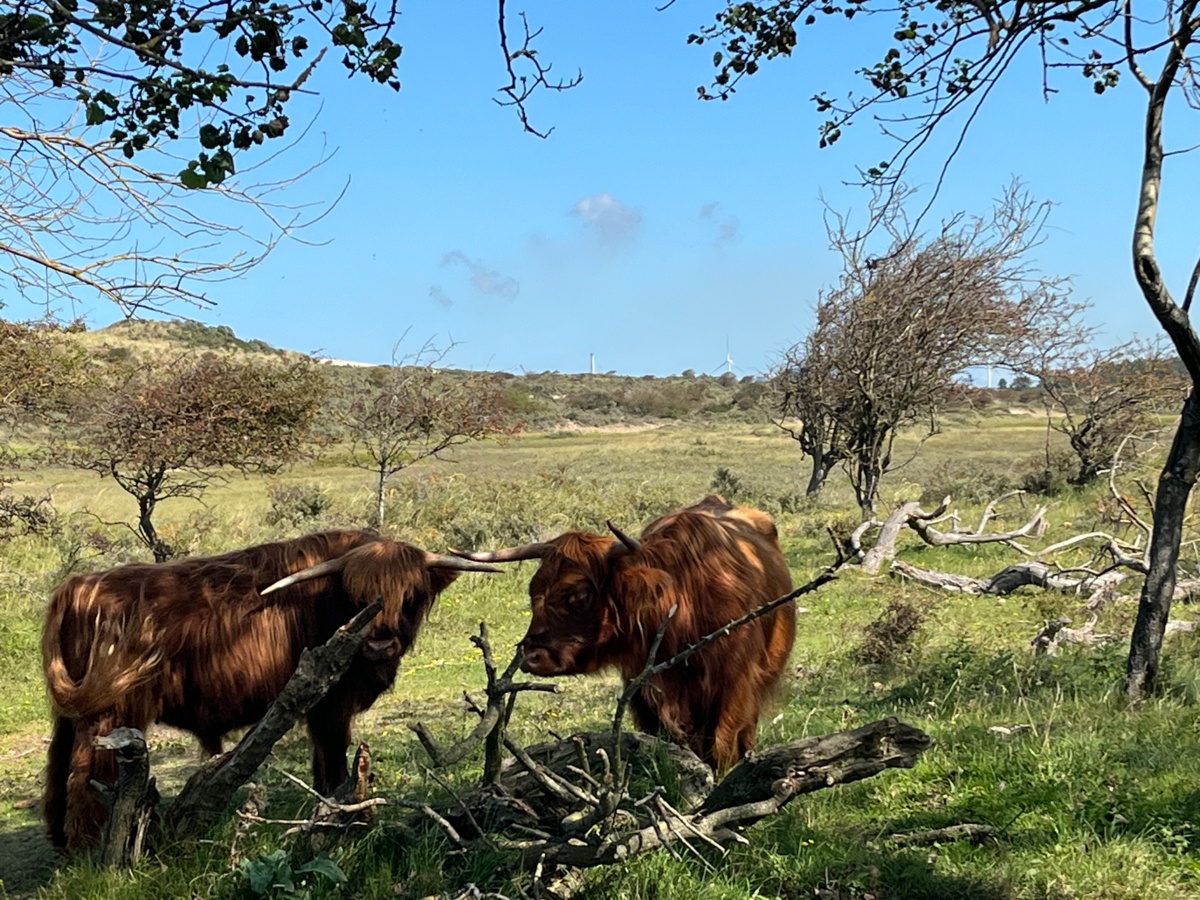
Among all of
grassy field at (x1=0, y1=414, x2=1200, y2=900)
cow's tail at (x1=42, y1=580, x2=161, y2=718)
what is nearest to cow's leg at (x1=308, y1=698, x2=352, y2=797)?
grassy field at (x1=0, y1=414, x2=1200, y2=900)

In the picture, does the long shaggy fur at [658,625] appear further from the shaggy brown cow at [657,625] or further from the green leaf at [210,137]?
the green leaf at [210,137]

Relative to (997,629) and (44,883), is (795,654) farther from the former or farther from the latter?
Answer: (44,883)

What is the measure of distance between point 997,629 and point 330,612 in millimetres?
7258

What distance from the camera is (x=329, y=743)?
5.37m

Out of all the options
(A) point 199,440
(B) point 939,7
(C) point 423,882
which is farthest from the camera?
(A) point 199,440

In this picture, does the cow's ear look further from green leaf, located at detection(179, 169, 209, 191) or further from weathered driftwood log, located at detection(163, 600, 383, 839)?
green leaf, located at detection(179, 169, 209, 191)

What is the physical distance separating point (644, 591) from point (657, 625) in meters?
0.20

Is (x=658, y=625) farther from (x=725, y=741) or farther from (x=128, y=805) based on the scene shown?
(x=128, y=805)

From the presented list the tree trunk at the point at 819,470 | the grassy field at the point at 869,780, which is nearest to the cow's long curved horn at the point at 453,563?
the grassy field at the point at 869,780

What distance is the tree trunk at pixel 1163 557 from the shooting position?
6.01 meters

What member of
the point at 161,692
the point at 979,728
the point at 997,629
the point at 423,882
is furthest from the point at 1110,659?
the point at 161,692

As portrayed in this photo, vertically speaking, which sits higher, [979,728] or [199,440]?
[199,440]

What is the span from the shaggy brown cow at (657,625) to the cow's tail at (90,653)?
1.81 m

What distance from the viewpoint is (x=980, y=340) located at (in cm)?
1767
